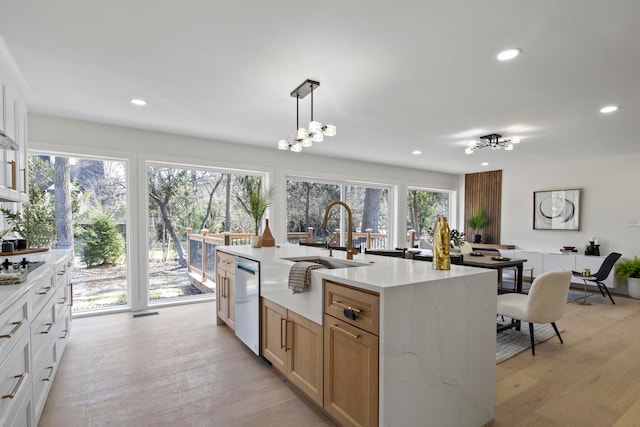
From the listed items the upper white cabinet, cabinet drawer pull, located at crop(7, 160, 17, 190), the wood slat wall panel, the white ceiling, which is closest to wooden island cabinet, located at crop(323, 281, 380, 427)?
the white ceiling

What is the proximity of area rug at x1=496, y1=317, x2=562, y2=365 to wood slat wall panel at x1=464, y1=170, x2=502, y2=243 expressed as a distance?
3.94 m

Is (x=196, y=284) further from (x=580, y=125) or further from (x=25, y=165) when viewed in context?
(x=580, y=125)

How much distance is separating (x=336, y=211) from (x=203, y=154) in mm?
2646

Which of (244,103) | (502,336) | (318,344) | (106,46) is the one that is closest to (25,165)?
(106,46)

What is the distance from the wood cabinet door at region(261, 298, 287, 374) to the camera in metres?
2.29

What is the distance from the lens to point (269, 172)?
5.16m

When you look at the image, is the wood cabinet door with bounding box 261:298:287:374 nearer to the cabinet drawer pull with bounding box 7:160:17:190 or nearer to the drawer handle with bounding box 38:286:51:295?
the drawer handle with bounding box 38:286:51:295

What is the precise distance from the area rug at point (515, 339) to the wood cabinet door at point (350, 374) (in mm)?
1805

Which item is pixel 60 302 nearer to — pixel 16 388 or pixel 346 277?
pixel 16 388

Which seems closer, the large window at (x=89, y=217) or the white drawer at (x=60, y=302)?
the white drawer at (x=60, y=302)

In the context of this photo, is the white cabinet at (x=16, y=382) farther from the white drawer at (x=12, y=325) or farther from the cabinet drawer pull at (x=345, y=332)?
the cabinet drawer pull at (x=345, y=332)

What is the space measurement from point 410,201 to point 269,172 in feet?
11.8

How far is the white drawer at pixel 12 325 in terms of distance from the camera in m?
1.32

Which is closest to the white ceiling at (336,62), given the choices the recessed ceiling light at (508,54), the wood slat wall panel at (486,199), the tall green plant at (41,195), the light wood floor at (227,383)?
the recessed ceiling light at (508,54)
